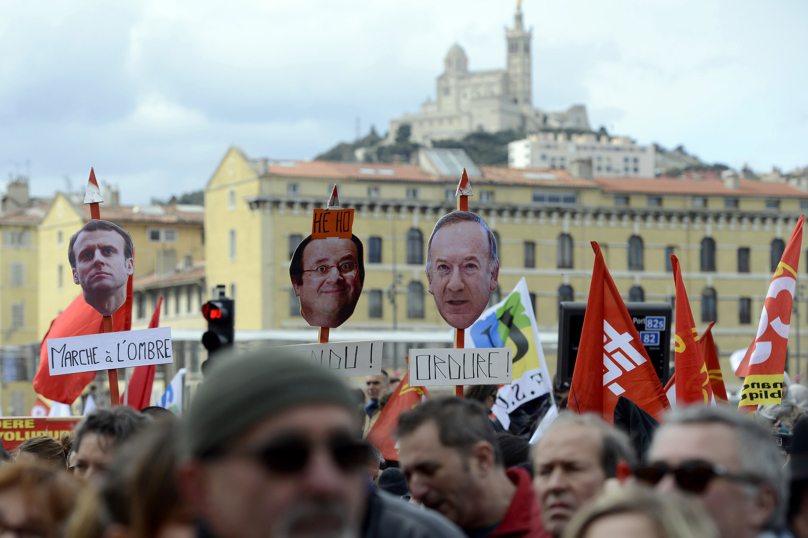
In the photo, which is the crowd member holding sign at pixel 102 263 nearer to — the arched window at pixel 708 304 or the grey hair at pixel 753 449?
the grey hair at pixel 753 449

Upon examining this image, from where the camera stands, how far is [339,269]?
7906mm

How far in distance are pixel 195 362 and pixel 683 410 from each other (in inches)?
1392

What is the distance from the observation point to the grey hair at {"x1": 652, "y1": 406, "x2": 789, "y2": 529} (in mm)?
2596

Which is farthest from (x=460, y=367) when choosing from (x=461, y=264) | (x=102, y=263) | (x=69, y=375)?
(x=69, y=375)

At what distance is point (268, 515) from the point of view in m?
1.89

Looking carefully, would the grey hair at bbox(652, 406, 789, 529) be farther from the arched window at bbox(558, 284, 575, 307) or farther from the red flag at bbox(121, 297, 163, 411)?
the arched window at bbox(558, 284, 575, 307)

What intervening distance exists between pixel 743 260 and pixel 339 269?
161 feet

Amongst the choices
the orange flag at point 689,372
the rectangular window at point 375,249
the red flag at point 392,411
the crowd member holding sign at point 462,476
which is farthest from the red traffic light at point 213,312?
the rectangular window at point 375,249

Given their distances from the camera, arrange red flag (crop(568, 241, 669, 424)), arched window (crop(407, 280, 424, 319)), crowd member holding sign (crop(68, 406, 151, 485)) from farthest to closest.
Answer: arched window (crop(407, 280, 424, 319)), red flag (crop(568, 241, 669, 424)), crowd member holding sign (crop(68, 406, 151, 485))

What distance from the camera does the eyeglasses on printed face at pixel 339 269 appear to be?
7.89 metres

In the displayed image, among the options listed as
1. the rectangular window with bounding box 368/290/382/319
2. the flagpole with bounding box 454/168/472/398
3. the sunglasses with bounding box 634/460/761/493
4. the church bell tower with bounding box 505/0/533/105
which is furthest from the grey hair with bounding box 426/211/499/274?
the church bell tower with bounding box 505/0/533/105

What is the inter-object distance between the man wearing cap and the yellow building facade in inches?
1765

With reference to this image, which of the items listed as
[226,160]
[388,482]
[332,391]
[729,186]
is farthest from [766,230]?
[332,391]

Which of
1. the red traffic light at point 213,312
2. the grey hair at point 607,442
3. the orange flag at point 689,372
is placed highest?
the red traffic light at point 213,312
